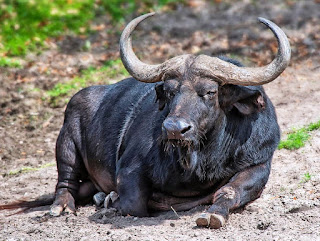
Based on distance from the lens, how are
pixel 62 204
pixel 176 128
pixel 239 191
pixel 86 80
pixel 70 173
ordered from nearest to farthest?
pixel 176 128 → pixel 239 191 → pixel 62 204 → pixel 70 173 → pixel 86 80

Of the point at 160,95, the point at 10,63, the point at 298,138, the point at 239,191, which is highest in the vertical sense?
the point at 160,95

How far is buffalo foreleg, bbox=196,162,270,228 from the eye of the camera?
5.95m

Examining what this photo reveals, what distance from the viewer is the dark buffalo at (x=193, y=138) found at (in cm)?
601

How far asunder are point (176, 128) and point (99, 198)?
228 centimetres

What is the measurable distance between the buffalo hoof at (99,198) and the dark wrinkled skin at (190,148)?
19 cm

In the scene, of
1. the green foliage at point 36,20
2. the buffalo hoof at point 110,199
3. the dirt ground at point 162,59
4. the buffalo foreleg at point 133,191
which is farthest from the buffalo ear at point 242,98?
the green foliage at point 36,20

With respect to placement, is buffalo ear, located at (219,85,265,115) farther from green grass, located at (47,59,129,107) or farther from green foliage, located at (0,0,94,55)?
green foliage, located at (0,0,94,55)

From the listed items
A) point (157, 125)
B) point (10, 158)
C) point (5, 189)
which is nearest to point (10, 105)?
point (10, 158)

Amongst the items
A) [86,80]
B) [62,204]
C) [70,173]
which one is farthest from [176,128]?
[86,80]

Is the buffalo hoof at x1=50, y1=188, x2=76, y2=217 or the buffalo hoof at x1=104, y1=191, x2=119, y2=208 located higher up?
the buffalo hoof at x1=104, y1=191, x2=119, y2=208

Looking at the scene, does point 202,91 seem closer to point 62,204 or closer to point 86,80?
point 62,204

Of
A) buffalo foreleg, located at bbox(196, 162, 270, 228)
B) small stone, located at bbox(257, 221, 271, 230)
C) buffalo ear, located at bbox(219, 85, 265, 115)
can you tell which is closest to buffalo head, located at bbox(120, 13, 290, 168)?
buffalo ear, located at bbox(219, 85, 265, 115)

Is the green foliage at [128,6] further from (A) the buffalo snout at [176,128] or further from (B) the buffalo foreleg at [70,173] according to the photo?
(A) the buffalo snout at [176,128]

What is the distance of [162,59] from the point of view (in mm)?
12180
